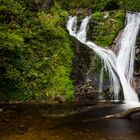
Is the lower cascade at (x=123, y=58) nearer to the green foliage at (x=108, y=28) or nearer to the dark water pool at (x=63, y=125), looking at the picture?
the green foliage at (x=108, y=28)

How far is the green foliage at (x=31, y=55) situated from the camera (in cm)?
1886

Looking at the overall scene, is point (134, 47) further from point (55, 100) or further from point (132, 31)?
point (55, 100)

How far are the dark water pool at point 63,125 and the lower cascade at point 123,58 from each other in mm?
4363

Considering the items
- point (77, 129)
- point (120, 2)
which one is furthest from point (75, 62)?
point (120, 2)

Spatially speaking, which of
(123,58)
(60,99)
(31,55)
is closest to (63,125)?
(60,99)

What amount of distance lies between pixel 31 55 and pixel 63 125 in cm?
938

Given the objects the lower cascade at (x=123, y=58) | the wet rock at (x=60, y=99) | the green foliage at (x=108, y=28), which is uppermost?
the green foliage at (x=108, y=28)

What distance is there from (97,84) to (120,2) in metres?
16.5

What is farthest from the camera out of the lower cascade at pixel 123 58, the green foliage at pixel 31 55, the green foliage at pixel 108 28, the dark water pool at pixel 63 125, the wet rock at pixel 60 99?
the green foliage at pixel 108 28

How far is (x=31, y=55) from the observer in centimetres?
2131

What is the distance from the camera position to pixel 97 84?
843 inches

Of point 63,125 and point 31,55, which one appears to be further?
point 31,55

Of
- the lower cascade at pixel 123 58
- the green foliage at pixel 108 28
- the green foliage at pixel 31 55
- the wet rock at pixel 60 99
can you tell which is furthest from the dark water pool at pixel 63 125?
the green foliage at pixel 108 28

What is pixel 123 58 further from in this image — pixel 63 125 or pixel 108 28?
pixel 63 125
